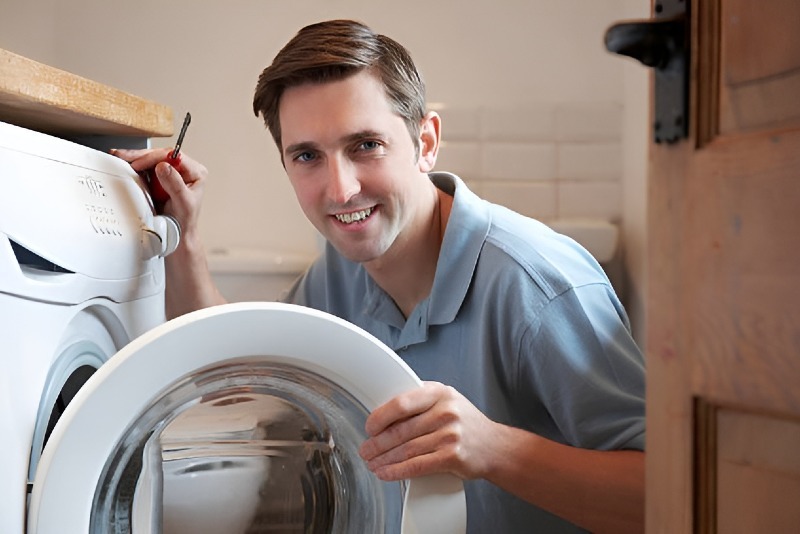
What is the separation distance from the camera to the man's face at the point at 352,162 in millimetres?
1416

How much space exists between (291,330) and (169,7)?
8.19ft

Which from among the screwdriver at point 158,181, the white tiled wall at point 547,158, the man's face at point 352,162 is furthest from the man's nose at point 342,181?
the white tiled wall at point 547,158

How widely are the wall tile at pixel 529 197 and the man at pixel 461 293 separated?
1432 millimetres

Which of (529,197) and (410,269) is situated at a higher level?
(529,197)

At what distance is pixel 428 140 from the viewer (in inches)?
63.2

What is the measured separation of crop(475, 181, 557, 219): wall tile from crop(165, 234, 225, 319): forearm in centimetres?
159

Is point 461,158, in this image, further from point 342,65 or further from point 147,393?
point 147,393

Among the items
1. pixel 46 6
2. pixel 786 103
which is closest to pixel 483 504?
pixel 786 103

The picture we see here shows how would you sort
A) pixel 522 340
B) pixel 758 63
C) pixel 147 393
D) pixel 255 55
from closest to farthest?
pixel 758 63, pixel 147 393, pixel 522 340, pixel 255 55

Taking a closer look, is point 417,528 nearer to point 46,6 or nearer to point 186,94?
point 186,94

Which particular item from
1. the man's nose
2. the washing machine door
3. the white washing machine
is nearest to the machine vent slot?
the white washing machine

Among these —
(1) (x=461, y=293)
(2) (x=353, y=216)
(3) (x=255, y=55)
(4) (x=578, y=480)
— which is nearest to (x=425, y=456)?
(4) (x=578, y=480)

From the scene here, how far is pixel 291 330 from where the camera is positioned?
98 centimetres

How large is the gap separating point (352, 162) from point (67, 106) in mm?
413
